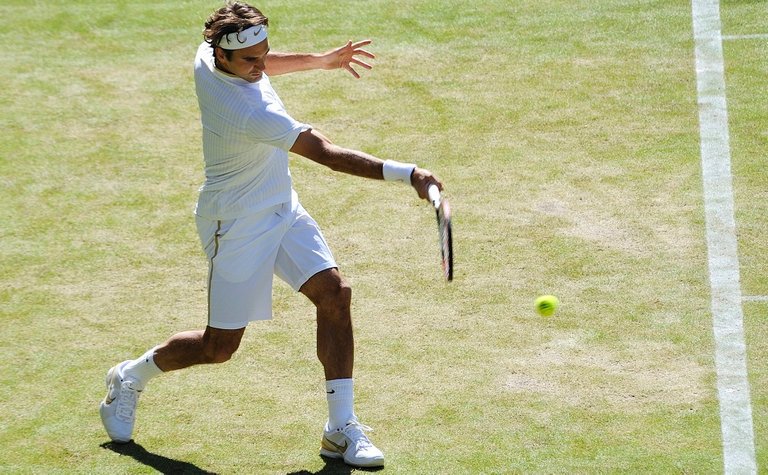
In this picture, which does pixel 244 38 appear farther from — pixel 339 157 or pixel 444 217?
pixel 444 217

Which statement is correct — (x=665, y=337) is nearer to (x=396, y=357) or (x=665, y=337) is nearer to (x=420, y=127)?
(x=396, y=357)

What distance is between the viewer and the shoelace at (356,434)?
6547mm

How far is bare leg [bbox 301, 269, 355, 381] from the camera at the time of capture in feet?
21.3

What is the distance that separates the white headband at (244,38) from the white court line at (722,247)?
3.16m

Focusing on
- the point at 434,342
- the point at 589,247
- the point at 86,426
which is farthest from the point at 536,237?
the point at 86,426

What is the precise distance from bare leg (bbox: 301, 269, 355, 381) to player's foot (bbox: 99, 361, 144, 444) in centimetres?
113

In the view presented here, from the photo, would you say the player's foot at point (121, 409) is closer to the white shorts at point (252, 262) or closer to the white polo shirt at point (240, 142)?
the white shorts at point (252, 262)

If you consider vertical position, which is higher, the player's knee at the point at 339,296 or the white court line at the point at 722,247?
the player's knee at the point at 339,296

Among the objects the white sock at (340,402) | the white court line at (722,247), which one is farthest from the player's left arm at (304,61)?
the white court line at (722,247)

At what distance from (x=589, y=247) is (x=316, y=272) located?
275 centimetres

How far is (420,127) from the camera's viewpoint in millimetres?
10391

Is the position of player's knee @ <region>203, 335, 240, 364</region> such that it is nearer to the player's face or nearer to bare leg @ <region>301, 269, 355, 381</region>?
bare leg @ <region>301, 269, 355, 381</region>

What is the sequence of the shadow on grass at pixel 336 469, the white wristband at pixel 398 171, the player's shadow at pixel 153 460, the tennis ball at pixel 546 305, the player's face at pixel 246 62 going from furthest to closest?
1. the tennis ball at pixel 546 305
2. the player's shadow at pixel 153 460
3. the shadow on grass at pixel 336 469
4. the player's face at pixel 246 62
5. the white wristband at pixel 398 171

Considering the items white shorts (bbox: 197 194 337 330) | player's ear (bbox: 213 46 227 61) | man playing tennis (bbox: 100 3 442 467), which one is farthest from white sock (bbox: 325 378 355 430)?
player's ear (bbox: 213 46 227 61)
